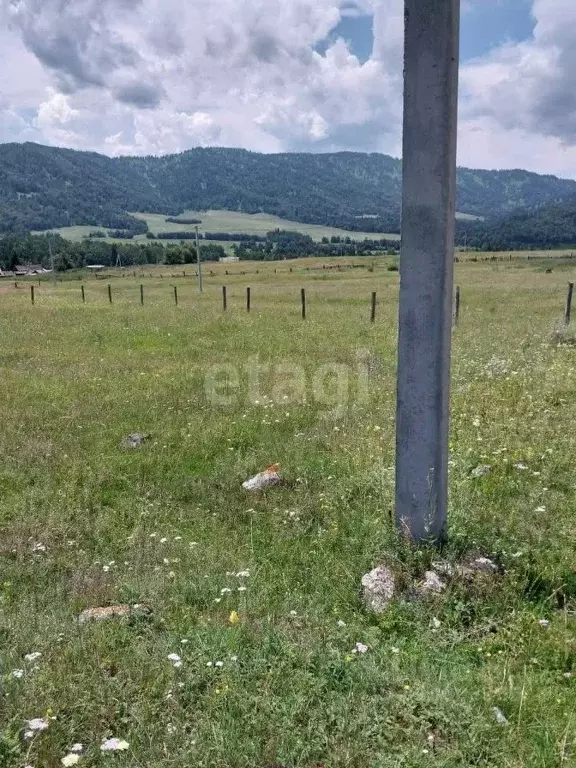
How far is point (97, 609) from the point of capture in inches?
188

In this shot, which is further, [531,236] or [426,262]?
[531,236]

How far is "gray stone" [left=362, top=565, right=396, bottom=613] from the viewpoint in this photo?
15.1 ft

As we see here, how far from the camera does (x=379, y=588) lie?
15.5ft

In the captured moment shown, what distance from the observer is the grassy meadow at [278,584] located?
331 centimetres

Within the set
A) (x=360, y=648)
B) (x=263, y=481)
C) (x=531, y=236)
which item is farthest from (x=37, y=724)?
(x=531, y=236)

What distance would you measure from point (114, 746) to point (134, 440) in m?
6.51

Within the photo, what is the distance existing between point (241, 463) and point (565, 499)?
390 cm

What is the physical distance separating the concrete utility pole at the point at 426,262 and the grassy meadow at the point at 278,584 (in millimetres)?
562

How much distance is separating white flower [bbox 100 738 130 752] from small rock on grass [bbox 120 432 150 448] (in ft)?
A: 20.3

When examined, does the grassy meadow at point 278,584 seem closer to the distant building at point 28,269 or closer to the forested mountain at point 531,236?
the distant building at point 28,269

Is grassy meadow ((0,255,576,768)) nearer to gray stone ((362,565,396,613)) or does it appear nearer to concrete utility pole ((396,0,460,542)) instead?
gray stone ((362,565,396,613))

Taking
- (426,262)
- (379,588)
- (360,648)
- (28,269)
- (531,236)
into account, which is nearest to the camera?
(360,648)

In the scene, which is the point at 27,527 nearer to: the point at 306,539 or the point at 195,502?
the point at 195,502

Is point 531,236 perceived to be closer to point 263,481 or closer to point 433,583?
point 263,481
